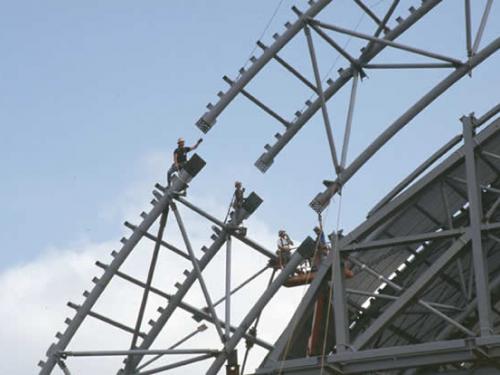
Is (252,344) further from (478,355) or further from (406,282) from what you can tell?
(478,355)

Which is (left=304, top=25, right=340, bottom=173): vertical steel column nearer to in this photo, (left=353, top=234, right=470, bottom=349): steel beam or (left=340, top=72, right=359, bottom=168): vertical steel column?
(left=340, top=72, right=359, bottom=168): vertical steel column

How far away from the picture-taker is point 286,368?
1873cm

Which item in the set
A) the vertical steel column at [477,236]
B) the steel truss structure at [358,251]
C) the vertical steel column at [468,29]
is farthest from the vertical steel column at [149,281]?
the vertical steel column at [468,29]

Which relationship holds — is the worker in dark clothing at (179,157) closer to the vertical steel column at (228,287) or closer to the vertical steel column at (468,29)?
the vertical steel column at (228,287)

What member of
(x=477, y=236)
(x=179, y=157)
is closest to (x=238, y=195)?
(x=179, y=157)

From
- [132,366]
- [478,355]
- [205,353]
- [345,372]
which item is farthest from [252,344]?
[478,355]

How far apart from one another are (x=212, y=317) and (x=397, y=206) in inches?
188

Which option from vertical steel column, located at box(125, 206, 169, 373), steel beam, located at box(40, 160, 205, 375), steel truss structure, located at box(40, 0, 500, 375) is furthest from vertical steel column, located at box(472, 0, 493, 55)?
vertical steel column, located at box(125, 206, 169, 373)

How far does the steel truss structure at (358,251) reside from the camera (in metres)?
18.5

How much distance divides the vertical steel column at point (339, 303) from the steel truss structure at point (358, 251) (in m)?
0.02

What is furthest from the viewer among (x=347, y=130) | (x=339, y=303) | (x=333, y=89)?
(x=333, y=89)

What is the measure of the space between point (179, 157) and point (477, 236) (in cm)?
762

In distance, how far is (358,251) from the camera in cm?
1953

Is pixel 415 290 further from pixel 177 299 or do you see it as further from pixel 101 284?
pixel 101 284
